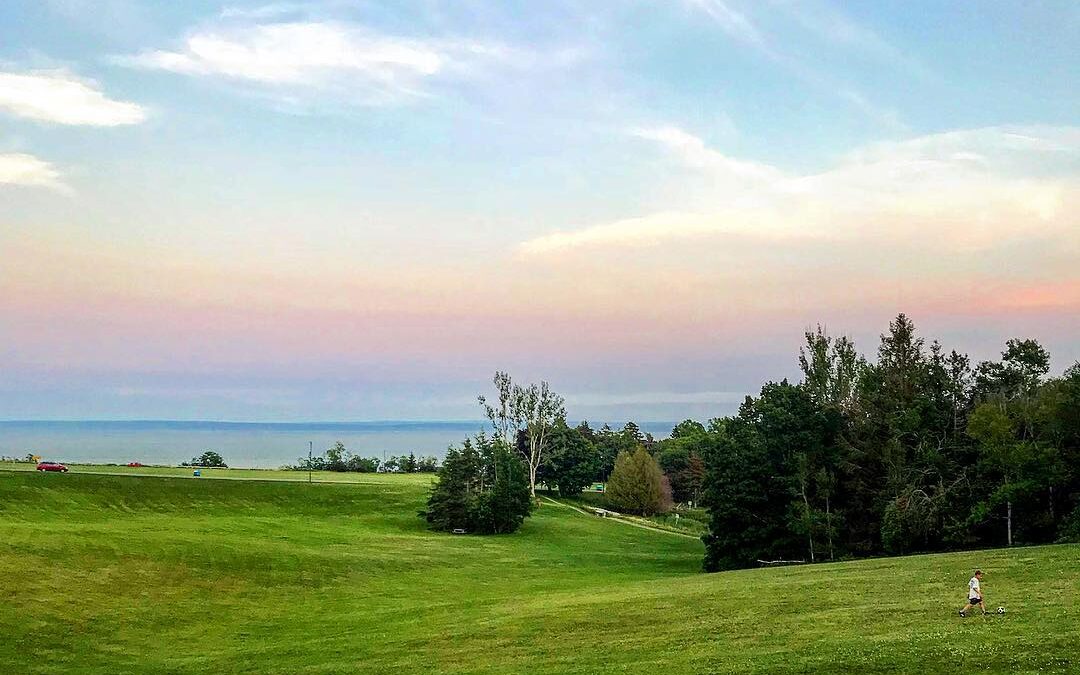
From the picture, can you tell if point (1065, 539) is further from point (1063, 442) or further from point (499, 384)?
point (499, 384)

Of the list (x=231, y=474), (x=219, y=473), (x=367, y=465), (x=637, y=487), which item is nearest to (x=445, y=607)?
(x=231, y=474)

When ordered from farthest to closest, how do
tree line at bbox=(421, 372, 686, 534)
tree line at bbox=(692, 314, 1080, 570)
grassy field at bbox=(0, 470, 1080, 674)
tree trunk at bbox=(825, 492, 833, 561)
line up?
tree line at bbox=(421, 372, 686, 534) < tree trunk at bbox=(825, 492, 833, 561) < tree line at bbox=(692, 314, 1080, 570) < grassy field at bbox=(0, 470, 1080, 674)

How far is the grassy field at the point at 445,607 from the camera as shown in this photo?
2500 centimetres

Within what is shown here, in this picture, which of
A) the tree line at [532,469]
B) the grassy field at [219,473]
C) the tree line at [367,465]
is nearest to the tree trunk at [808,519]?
the tree line at [532,469]

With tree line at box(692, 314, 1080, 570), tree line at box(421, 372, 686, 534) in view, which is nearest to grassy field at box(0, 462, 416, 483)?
tree line at box(421, 372, 686, 534)

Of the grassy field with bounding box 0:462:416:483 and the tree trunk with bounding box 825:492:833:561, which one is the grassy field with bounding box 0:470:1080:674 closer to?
the tree trunk with bounding box 825:492:833:561

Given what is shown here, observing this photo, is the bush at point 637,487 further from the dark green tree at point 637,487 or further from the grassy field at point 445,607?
the grassy field at point 445,607

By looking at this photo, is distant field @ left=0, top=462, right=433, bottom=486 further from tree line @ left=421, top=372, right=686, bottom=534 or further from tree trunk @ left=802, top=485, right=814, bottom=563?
tree trunk @ left=802, top=485, right=814, bottom=563

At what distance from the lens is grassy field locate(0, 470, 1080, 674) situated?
25.0 metres

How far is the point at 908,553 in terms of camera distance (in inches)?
2306

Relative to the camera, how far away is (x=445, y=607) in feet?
133

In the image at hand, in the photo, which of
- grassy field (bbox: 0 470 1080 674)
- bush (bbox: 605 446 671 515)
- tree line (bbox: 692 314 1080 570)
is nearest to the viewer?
grassy field (bbox: 0 470 1080 674)

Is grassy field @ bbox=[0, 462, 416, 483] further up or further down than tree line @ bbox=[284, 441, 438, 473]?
further up

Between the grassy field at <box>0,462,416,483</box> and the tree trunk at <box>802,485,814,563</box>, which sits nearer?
the tree trunk at <box>802,485,814,563</box>
